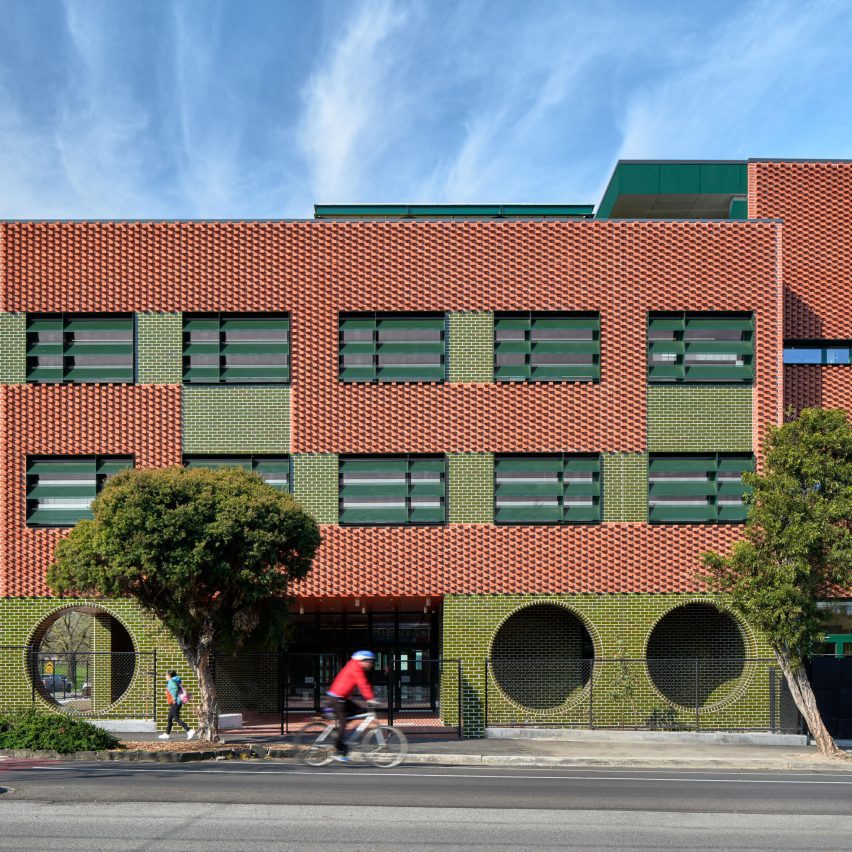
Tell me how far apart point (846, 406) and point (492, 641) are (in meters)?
11.6

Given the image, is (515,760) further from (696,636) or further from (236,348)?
(236,348)

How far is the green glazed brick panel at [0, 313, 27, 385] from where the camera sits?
26828 mm

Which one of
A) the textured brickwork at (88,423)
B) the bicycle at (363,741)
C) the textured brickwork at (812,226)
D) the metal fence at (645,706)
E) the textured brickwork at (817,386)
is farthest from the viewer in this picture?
the textured brickwork at (812,226)

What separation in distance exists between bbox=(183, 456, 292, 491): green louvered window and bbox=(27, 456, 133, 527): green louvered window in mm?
1835

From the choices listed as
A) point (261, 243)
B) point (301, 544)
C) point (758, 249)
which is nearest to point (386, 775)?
point (301, 544)

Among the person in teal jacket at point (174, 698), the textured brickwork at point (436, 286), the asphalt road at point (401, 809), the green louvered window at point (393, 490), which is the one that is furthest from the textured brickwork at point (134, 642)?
the asphalt road at point (401, 809)

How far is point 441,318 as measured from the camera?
1066 inches

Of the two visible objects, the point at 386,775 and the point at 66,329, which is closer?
the point at 386,775

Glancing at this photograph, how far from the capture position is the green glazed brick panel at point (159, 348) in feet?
88.2

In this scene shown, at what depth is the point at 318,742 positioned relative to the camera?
1748 cm

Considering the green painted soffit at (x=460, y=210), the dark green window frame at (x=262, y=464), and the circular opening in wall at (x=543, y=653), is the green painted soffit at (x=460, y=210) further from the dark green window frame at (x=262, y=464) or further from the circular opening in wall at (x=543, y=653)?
the circular opening in wall at (x=543, y=653)

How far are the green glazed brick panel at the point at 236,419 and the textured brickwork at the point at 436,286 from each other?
0.46m

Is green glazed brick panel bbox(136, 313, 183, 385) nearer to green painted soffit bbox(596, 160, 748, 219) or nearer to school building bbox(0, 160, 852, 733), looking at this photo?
school building bbox(0, 160, 852, 733)

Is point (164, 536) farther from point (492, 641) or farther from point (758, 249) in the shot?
point (758, 249)
